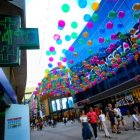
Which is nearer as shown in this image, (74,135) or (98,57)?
(74,135)

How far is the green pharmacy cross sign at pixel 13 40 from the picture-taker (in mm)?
5196

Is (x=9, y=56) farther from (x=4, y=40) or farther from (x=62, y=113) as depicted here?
(x=62, y=113)

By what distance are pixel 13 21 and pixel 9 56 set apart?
1.10m

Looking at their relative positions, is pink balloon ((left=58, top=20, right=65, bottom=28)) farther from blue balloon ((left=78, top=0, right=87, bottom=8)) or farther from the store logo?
the store logo

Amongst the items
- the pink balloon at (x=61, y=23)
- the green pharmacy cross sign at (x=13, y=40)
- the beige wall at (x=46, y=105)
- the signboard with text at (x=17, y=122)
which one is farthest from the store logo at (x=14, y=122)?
the beige wall at (x=46, y=105)

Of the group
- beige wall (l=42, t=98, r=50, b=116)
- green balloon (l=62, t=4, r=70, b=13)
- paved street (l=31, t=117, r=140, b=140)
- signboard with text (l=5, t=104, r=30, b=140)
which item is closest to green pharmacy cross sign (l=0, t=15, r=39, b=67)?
green balloon (l=62, t=4, r=70, b=13)

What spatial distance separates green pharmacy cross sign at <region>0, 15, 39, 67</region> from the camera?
5.20 m

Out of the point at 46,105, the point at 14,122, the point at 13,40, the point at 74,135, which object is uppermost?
the point at 46,105

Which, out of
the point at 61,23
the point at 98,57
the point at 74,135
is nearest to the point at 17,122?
the point at 61,23

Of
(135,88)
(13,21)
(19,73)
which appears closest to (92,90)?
(135,88)

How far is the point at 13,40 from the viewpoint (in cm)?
554

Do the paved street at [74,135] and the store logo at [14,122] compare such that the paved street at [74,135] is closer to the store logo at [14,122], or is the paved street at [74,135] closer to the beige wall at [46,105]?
the store logo at [14,122]

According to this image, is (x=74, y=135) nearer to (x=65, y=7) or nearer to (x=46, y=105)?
(x=65, y=7)

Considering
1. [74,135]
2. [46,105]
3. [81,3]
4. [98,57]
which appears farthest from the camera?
[46,105]
